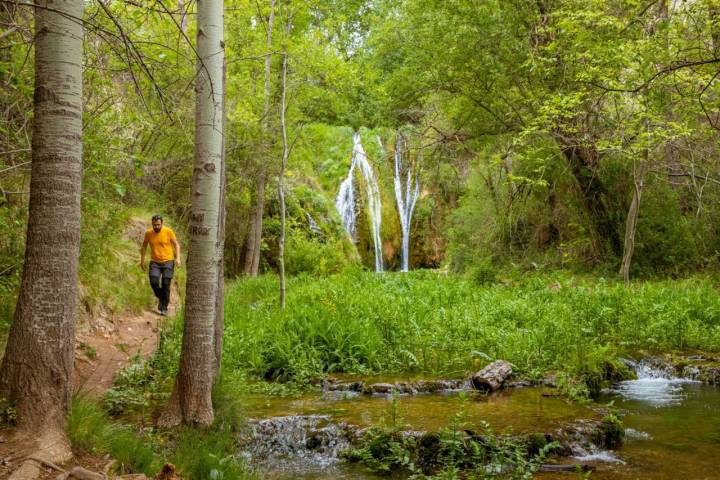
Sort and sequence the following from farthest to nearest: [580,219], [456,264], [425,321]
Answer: [456,264] → [580,219] → [425,321]

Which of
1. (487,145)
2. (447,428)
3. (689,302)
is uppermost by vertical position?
(487,145)

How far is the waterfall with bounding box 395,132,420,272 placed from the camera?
958 inches

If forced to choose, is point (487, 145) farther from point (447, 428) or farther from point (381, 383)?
point (447, 428)

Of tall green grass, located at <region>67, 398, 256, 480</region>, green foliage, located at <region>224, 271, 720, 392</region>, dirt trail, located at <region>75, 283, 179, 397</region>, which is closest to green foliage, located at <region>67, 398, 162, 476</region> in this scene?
tall green grass, located at <region>67, 398, 256, 480</region>

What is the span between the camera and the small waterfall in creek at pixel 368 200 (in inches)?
930

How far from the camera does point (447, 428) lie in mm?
5098

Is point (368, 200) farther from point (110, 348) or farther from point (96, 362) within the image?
point (96, 362)

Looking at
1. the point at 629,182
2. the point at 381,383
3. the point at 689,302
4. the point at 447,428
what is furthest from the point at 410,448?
the point at 629,182

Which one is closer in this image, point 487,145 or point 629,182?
point 629,182

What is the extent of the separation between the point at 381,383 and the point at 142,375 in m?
2.90

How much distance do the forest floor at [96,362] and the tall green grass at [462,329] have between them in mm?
1394

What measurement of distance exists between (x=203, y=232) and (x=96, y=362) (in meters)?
3.56

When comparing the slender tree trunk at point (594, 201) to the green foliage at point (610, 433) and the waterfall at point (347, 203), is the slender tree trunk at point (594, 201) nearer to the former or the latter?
the waterfall at point (347, 203)

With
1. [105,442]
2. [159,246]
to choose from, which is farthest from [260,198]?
[105,442]
